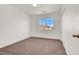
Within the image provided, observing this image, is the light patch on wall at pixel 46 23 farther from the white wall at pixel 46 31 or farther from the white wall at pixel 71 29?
the white wall at pixel 71 29

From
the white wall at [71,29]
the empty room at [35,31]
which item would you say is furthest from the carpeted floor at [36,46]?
the white wall at [71,29]

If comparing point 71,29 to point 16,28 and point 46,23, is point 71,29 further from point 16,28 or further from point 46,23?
point 16,28

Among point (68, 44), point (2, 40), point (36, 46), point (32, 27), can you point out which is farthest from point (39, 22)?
point (68, 44)

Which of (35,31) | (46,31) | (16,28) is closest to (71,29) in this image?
(46,31)

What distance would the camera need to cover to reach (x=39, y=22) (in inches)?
39.6

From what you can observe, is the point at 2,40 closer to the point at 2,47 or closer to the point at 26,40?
the point at 2,47

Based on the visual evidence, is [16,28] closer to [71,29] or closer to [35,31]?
[35,31]

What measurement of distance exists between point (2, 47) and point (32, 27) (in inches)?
14.7

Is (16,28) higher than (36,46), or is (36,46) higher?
(16,28)

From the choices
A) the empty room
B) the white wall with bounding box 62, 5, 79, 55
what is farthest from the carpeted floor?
the white wall with bounding box 62, 5, 79, 55

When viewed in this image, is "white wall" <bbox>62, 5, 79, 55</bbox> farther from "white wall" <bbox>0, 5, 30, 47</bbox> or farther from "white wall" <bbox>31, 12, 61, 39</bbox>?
"white wall" <bbox>0, 5, 30, 47</bbox>

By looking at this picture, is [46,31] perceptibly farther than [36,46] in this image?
No

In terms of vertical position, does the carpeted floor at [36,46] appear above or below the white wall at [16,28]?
below

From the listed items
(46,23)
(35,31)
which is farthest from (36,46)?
(46,23)
